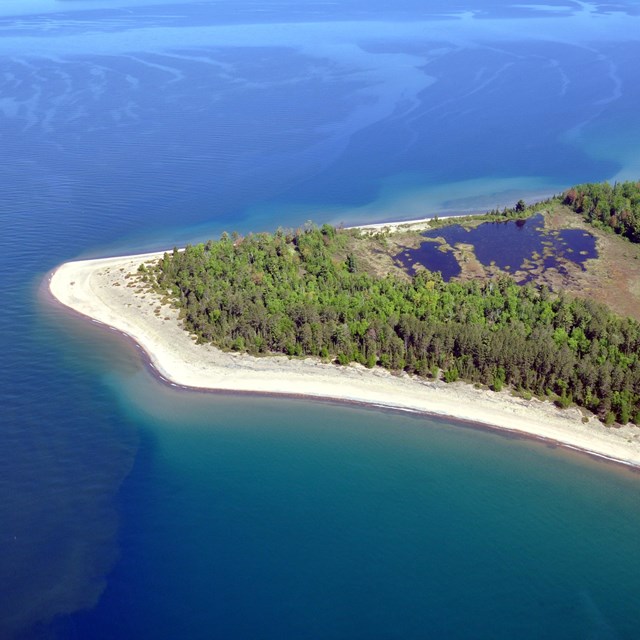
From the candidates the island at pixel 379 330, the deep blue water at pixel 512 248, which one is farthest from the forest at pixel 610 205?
the island at pixel 379 330

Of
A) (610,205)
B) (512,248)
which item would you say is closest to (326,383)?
(512,248)

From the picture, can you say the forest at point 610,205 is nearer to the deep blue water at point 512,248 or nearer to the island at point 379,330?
the deep blue water at point 512,248

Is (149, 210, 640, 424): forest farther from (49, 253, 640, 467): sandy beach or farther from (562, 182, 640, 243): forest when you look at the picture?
(562, 182, 640, 243): forest

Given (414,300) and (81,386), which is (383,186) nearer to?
(414,300)

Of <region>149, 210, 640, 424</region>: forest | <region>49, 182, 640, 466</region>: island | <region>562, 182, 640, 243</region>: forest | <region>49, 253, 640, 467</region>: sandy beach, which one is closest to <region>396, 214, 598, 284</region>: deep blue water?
<region>49, 182, 640, 466</region>: island

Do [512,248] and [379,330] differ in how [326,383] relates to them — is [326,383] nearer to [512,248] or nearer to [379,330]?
[379,330]
